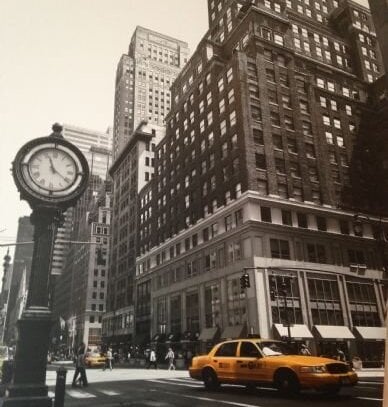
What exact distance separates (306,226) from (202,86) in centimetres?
2650

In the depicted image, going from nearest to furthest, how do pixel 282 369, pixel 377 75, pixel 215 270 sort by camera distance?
1. pixel 282 369
2. pixel 215 270
3. pixel 377 75

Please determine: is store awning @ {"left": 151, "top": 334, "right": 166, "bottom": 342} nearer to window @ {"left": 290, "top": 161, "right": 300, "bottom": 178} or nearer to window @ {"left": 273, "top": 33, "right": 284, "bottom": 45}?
window @ {"left": 290, "top": 161, "right": 300, "bottom": 178}

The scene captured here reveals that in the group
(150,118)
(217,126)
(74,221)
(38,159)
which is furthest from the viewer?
(74,221)

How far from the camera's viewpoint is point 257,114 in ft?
153

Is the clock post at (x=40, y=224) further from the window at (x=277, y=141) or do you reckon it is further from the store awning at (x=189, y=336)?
the store awning at (x=189, y=336)

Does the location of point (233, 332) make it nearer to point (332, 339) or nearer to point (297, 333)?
point (297, 333)

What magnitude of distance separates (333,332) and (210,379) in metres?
30.0

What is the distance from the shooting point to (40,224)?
25.5 feet

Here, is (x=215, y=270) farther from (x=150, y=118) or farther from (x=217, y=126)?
(x=150, y=118)

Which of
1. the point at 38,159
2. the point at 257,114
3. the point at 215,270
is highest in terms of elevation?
the point at 257,114

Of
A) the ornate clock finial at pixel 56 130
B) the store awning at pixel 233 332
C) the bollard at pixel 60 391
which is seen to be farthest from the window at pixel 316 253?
the ornate clock finial at pixel 56 130

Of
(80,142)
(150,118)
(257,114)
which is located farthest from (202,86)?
(80,142)

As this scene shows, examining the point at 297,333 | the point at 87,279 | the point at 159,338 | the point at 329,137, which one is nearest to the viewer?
the point at 297,333

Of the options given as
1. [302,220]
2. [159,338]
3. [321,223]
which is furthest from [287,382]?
[159,338]
